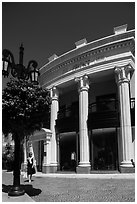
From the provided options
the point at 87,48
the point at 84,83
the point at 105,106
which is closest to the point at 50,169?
the point at 105,106

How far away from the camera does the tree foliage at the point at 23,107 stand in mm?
Result: 6723

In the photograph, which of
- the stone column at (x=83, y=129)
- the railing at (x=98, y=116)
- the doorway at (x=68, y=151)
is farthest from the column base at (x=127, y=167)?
the doorway at (x=68, y=151)

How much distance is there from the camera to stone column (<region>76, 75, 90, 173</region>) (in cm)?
1552

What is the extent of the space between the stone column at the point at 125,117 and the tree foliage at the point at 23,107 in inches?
340

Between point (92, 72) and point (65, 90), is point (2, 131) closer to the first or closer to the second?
point (92, 72)

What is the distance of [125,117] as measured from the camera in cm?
1471

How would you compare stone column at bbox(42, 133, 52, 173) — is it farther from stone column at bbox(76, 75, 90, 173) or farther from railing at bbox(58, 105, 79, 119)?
stone column at bbox(76, 75, 90, 173)

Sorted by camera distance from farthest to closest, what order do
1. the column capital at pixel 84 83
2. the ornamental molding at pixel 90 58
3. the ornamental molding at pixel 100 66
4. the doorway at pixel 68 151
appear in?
the doorway at pixel 68 151 < the column capital at pixel 84 83 < the ornamental molding at pixel 90 58 < the ornamental molding at pixel 100 66

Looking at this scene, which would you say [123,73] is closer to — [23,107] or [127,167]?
[127,167]

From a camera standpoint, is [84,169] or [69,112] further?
[69,112]

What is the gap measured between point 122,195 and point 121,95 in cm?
880

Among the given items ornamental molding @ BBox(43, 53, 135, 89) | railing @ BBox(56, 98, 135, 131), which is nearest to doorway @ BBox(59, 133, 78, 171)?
railing @ BBox(56, 98, 135, 131)

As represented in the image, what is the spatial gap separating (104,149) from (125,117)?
3.06m

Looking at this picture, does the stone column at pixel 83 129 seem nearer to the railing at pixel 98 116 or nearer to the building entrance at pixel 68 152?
the railing at pixel 98 116
